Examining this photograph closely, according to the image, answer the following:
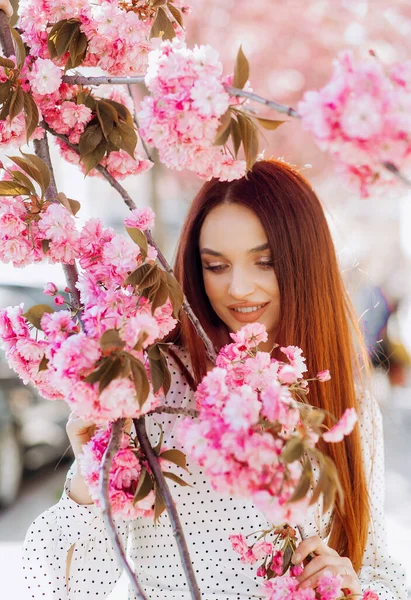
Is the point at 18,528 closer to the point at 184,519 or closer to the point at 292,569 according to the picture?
the point at 184,519

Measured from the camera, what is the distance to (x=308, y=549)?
1190 millimetres

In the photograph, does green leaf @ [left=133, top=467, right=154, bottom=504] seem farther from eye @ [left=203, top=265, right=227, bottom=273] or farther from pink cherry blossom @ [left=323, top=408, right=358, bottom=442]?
eye @ [left=203, top=265, right=227, bottom=273]

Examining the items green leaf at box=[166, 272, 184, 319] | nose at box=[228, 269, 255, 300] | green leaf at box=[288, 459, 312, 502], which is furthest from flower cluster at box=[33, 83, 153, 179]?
green leaf at box=[288, 459, 312, 502]

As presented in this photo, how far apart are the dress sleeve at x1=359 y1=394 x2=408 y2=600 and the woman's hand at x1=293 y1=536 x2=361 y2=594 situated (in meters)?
0.29

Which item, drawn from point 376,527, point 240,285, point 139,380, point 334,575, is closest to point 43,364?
point 139,380

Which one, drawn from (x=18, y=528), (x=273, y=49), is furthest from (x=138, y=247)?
(x=273, y=49)

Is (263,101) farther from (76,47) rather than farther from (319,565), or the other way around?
(319,565)

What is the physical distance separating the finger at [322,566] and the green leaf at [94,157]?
735mm

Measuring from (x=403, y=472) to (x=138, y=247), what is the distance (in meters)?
4.52

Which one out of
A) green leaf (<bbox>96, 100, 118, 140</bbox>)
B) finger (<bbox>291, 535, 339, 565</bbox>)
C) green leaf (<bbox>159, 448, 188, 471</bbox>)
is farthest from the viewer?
finger (<bbox>291, 535, 339, 565</bbox>)

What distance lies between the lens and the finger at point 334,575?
1.11 metres

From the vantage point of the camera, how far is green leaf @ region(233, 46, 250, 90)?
31.0 inches

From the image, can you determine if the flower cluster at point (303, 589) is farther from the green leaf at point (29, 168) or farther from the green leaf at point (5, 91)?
the green leaf at point (5, 91)

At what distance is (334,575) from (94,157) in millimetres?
750
